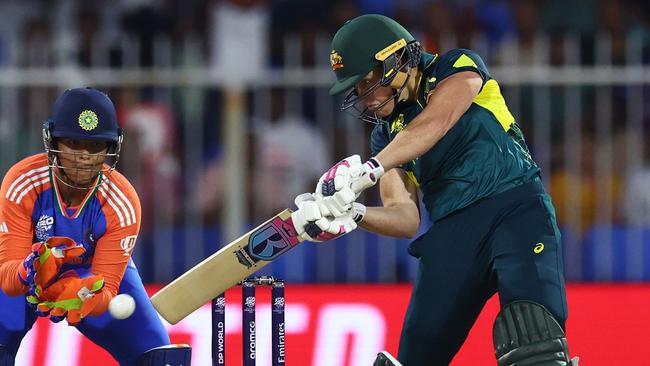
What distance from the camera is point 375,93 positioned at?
5.79 meters

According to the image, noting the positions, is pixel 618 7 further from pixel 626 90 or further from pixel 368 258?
pixel 368 258

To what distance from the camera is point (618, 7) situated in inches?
419

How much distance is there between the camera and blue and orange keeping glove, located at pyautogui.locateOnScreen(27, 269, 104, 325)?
227 inches

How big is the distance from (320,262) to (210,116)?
47.1 inches

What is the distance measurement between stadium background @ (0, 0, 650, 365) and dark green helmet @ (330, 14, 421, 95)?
3693mm

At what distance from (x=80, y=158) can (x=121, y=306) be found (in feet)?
1.98

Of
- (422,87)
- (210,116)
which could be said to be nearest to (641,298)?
(422,87)

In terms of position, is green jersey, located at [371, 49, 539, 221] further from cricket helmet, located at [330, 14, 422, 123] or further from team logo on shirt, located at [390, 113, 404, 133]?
cricket helmet, located at [330, 14, 422, 123]

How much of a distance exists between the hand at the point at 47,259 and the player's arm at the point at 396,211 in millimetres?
1222

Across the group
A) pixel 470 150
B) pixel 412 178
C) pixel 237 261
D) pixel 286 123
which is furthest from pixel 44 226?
pixel 286 123

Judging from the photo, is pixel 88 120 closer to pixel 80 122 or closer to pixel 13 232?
pixel 80 122

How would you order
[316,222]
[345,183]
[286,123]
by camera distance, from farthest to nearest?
[286,123] → [316,222] → [345,183]

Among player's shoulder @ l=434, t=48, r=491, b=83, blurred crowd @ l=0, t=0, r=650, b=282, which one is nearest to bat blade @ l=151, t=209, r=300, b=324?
player's shoulder @ l=434, t=48, r=491, b=83

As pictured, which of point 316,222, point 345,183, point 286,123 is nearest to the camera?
point 345,183
